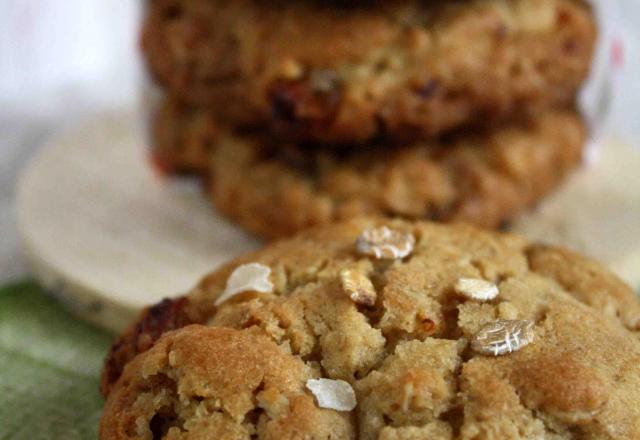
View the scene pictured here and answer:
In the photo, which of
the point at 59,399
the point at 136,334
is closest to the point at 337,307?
the point at 136,334

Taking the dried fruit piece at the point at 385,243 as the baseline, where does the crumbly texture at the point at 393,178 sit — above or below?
below

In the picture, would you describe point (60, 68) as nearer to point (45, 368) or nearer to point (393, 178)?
point (393, 178)

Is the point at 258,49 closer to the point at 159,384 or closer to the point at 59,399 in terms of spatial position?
the point at 59,399

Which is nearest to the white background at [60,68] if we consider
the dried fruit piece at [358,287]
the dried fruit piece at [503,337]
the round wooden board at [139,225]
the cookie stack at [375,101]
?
the round wooden board at [139,225]

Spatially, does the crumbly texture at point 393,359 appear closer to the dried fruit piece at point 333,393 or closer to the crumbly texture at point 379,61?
the dried fruit piece at point 333,393

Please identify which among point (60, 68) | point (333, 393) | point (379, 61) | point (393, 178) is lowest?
point (60, 68)

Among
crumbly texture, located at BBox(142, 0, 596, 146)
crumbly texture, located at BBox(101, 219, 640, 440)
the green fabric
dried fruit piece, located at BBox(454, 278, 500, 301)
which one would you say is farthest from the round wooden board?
dried fruit piece, located at BBox(454, 278, 500, 301)

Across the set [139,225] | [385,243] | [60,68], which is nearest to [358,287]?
[385,243]
